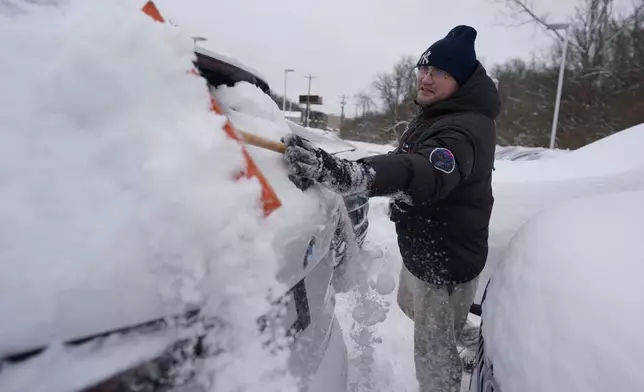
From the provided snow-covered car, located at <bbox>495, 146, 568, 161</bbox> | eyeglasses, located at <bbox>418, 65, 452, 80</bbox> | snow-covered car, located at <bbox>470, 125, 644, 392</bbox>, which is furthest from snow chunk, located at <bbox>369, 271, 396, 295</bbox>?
snow-covered car, located at <bbox>495, 146, 568, 161</bbox>

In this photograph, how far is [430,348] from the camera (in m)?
2.08

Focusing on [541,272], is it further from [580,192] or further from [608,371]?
[580,192]

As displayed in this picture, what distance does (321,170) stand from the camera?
1.32 metres

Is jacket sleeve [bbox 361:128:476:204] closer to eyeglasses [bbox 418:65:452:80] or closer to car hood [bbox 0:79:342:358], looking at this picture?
eyeglasses [bbox 418:65:452:80]

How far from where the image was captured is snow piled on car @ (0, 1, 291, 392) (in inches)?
31.0

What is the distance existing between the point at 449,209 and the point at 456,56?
27.6 inches

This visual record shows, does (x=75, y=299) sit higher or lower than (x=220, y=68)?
lower

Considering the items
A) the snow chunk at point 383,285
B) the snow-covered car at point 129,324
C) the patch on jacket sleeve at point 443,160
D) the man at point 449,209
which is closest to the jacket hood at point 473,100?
the man at point 449,209

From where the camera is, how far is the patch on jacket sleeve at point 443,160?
61.9 inches

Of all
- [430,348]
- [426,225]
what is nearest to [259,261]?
[426,225]

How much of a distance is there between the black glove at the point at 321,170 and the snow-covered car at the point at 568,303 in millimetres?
613

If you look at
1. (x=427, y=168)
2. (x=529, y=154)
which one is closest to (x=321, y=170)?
(x=427, y=168)

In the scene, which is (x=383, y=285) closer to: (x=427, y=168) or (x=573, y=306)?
(x=427, y=168)

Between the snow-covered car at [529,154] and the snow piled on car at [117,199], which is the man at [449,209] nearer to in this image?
the snow piled on car at [117,199]
